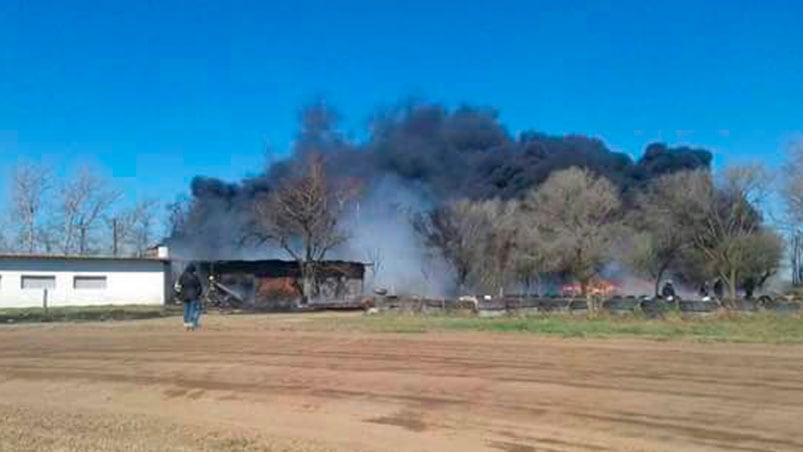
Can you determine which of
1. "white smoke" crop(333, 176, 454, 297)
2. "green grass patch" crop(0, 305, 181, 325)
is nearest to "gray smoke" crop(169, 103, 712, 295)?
"white smoke" crop(333, 176, 454, 297)

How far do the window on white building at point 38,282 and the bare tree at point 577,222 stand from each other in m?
36.1

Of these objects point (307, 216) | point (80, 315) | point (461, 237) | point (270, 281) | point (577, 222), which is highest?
point (577, 222)

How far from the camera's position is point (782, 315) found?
30328 mm

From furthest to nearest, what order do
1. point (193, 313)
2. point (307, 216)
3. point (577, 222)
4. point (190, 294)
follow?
point (577, 222) → point (307, 216) → point (193, 313) → point (190, 294)

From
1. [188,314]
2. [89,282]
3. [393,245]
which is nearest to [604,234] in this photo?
[393,245]

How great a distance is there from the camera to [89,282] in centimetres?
5794

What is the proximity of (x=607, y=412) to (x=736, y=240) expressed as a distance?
59.1 meters

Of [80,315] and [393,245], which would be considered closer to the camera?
[80,315]

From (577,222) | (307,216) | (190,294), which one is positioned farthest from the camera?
(577,222)

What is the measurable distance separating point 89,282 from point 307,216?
1563cm

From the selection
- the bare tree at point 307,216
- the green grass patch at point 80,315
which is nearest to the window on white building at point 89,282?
the green grass patch at point 80,315

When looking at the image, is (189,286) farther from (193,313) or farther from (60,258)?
(60,258)

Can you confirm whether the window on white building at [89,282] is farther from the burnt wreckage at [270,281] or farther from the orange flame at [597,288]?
the orange flame at [597,288]

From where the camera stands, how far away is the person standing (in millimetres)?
23203
